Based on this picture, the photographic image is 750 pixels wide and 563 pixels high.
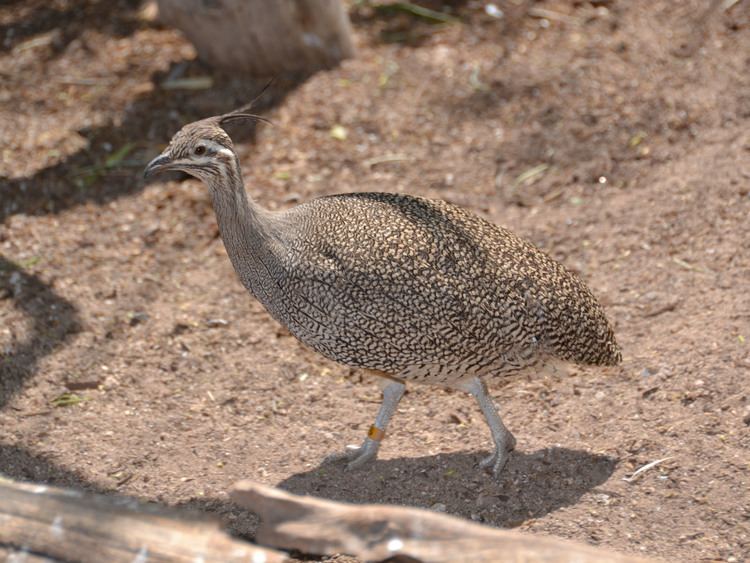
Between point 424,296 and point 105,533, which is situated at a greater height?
point 424,296

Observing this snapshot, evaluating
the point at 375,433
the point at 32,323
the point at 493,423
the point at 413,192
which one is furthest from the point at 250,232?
the point at 413,192

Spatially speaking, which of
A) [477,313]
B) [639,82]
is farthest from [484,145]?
[477,313]

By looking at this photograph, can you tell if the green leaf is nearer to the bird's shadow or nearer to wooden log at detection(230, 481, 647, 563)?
the bird's shadow

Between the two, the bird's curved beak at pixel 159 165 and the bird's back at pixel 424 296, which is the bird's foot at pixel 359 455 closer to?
the bird's back at pixel 424 296

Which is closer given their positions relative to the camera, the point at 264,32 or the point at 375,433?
the point at 375,433

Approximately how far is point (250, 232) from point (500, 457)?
1.67 metres

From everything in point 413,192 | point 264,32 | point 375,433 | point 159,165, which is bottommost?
point 375,433

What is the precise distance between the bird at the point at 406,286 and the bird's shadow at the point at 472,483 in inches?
4.9

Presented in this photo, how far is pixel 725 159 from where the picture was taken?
6465 mm

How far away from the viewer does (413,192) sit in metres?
6.82

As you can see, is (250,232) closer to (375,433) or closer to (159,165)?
(159,165)

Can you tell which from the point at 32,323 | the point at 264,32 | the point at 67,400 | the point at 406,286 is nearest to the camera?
the point at 406,286

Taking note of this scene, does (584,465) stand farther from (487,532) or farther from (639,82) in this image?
(639,82)

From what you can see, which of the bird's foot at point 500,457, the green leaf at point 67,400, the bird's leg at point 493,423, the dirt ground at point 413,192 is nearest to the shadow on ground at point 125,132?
the dirt ground at point 413,192
